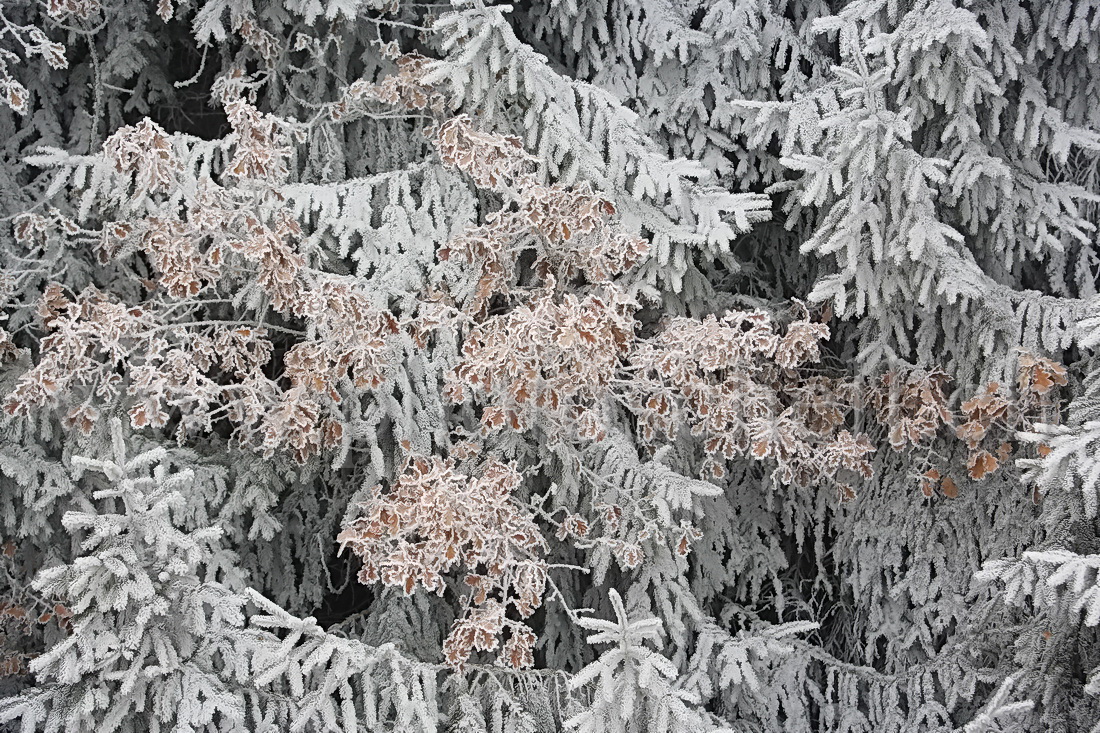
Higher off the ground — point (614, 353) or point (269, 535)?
point (614, 353)

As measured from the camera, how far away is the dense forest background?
285 cm

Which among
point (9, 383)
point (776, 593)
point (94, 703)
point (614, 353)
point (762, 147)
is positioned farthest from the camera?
point (776, 593)

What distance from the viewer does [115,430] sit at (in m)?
2.64

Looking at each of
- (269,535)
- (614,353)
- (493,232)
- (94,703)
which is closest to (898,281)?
(614,353)

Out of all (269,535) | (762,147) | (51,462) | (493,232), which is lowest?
(269,535)

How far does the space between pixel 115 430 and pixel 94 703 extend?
774mm

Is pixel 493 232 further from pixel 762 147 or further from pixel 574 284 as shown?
pixel 762 147

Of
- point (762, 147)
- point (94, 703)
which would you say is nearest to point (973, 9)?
point (762, 147)

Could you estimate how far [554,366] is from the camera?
293cm

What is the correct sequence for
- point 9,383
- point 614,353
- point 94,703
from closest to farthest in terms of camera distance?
point 94,703 < point 614,353 < point 9,383

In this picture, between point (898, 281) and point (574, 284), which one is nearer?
point (898, 281)

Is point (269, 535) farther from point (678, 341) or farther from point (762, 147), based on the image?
point (762, 147)

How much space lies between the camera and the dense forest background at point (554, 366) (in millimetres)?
2854

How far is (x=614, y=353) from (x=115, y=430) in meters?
1.53
